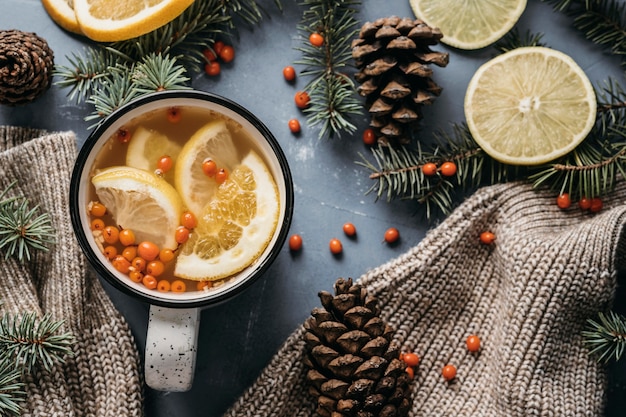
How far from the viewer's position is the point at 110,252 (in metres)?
1.26

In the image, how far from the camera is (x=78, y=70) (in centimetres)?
137

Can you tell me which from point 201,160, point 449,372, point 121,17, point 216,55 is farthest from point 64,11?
point 449,372

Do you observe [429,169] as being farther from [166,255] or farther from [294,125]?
[166,255]

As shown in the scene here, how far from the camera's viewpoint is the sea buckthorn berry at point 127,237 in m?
1.25

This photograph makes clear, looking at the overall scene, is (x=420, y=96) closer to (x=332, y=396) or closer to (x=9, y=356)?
(x=332, y=396)

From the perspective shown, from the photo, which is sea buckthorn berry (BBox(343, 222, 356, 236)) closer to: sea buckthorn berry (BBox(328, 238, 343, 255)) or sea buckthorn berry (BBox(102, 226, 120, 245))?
sea buckthorn berry (BBox(328, 238, 343, 255))

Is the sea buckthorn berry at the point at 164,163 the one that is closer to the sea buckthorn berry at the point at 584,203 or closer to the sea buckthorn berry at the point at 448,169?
the sea buckthorn berry at the point at 448,169

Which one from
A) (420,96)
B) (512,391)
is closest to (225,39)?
(420,96)

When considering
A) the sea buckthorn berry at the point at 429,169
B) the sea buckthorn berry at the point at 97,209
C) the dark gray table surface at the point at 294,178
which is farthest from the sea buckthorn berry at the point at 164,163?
the sea buckthorn berry at the point at 429,169

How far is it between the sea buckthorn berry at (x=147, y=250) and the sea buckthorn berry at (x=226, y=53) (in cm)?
40

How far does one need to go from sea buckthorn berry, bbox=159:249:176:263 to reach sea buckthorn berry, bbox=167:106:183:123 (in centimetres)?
23

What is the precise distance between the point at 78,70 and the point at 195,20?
9.3 inches

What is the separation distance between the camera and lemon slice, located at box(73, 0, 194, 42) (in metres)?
1.30

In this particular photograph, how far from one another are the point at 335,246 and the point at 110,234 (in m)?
0.42
